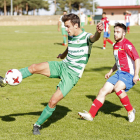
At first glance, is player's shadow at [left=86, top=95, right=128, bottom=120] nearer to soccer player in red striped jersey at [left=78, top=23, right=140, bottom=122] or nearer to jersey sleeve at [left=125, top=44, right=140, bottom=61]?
soccer player in red striped jersey at [left=78, top=23, right=140, bottom=122]

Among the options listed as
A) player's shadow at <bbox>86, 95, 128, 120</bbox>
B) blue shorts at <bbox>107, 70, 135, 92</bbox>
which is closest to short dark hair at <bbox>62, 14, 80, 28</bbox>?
blue shorts at <bbox>107, 70, 135, 92</bbox>

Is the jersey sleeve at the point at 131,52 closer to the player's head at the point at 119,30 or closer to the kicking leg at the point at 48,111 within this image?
the player's head at the point at 119,30

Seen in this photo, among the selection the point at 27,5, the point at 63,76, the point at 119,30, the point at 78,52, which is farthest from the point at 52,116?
the point at 27,5

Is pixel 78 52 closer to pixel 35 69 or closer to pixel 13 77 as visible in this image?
pixel 35 69

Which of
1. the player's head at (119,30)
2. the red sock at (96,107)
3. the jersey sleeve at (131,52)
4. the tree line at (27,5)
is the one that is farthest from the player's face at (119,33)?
the tree line at (27,5)

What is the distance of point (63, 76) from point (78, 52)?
0.45 m

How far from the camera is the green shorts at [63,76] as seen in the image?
4473mm

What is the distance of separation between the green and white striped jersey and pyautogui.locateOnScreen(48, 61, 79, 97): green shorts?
0.09 m

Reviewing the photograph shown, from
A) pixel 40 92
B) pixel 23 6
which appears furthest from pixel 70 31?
pixel 23 6

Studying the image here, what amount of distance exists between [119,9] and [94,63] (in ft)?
199

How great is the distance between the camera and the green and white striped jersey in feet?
15.0

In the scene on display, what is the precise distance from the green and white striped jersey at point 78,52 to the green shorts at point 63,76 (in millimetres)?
87

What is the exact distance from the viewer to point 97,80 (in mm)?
8578

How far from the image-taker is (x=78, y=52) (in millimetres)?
4602
